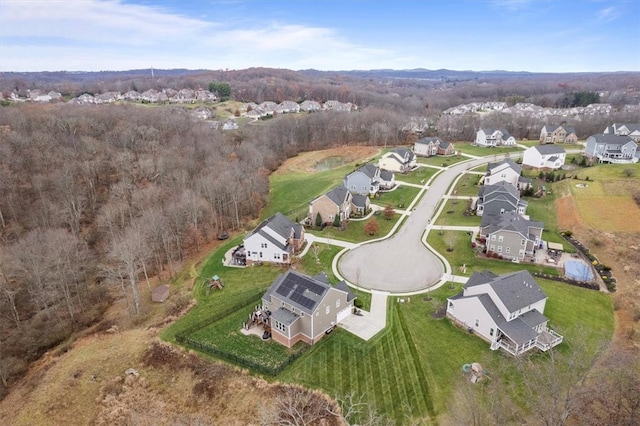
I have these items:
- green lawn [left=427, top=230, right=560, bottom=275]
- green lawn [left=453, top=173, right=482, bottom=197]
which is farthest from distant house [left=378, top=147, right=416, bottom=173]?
green lawn [left=427, top=230, right=560, bottom=275]

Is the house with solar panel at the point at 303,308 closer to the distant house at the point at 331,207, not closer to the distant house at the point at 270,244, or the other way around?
the distant house at the point at 270,244

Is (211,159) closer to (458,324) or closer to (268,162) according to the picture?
(268,162)

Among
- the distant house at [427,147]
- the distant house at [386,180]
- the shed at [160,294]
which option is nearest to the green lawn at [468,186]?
the distant house at [386,180]

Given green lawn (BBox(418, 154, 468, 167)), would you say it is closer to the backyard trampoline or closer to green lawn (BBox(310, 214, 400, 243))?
green lawn (BBox(310, 214, 400, 243))

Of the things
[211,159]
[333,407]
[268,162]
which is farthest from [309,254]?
[268,162]

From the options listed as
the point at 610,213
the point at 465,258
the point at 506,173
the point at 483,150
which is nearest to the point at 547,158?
the point at 506,173
